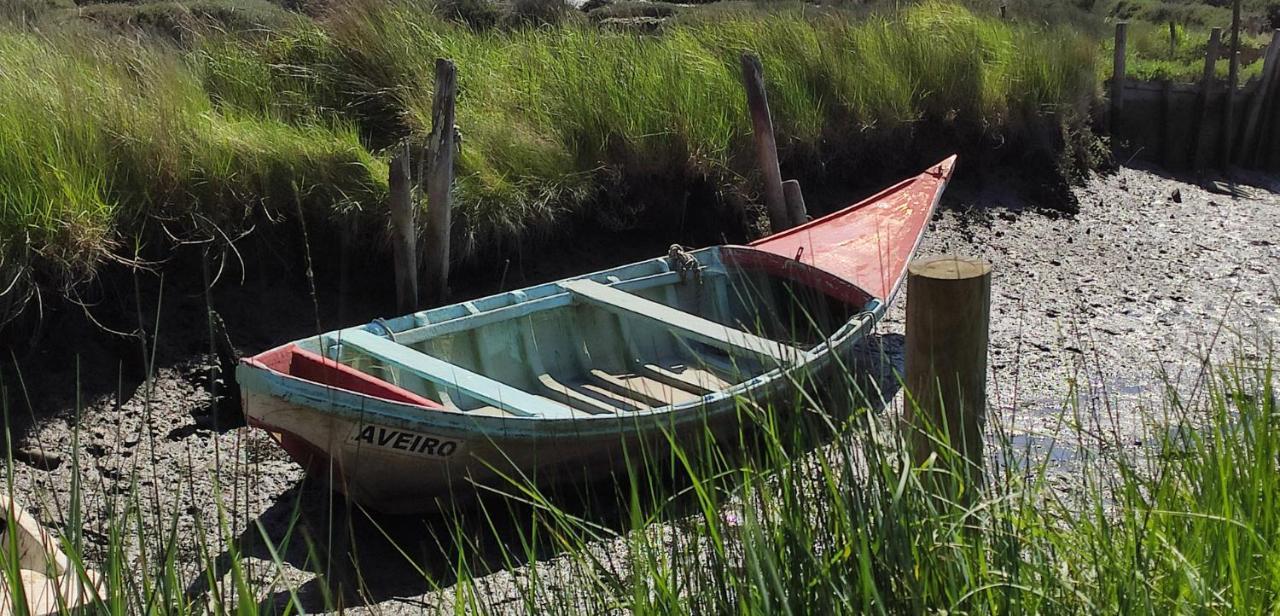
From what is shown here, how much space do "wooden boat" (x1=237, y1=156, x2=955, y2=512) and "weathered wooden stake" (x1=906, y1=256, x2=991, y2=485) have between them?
0.69 m

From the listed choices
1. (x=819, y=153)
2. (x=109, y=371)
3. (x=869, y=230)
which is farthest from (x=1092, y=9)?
(x=109, y=371)

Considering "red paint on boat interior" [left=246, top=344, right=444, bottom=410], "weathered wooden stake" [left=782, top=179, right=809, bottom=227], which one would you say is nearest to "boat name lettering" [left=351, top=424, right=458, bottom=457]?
"red paint on boat interior" [left=246, top=344, right=444, bottom=410]

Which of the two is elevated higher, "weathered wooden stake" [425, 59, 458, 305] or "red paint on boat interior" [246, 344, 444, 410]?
"weathered wooden stake" [425, 59, 458, 305]

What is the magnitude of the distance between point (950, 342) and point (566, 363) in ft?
12.7

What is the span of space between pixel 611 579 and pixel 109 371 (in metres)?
4.61

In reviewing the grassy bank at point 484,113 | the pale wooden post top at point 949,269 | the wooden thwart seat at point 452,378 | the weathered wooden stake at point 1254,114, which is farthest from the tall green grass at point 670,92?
the pale wooden post top at point 949,269

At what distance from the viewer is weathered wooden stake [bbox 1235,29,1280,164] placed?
44.1 ft

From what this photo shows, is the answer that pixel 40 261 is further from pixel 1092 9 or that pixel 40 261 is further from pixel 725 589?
pixel 1092 9

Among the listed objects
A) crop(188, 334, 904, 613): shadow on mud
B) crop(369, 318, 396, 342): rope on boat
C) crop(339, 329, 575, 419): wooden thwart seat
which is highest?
crop(369, 318, 396, 342): rope on boat

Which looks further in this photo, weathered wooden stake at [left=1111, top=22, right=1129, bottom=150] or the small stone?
weathered wooden stake at [left=1111, top=22, right=1129, bottom=150]

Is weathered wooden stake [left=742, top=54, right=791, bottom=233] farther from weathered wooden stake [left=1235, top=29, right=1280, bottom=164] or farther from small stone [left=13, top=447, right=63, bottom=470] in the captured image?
weathered wooden stake [left=1235, top=29, right=1280, bottom=164]

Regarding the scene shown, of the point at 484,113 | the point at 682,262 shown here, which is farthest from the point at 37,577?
the point at 484,113

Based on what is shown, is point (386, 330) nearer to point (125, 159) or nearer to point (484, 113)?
point (125, 159)

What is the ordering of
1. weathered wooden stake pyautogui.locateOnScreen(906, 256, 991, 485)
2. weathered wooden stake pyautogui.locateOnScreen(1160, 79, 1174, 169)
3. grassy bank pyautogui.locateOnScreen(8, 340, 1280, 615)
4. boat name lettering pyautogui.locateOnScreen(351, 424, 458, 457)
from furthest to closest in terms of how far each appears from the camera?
weathered wooden stake pyautogui.locateOnScreen(1160, 79, 1174, 169), boat name lettering pyautogui.locateOnScreen(351, 424, 458, 457), weathered wooden stake pyautogui.locateOnScreen(906, 256, 991, 485), grassy bank pyautogui.locateOnScreen(8, 340, 1280, 615)
